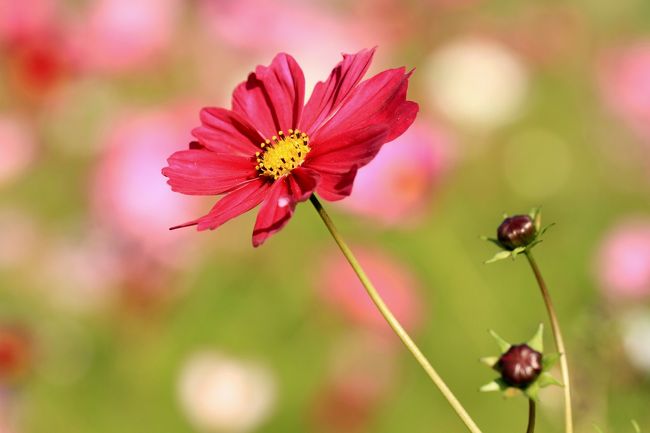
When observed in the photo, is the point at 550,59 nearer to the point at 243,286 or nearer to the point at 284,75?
the point at 243,286

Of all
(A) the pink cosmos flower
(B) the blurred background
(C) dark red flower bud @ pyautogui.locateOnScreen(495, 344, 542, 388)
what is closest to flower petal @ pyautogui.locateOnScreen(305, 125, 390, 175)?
(A) the pink cosmos flower

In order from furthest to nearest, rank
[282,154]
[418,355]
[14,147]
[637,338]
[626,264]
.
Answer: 1. [14,147]
2. [626,264]
3. [637,338]
4. [282,154]
5. [418,355]

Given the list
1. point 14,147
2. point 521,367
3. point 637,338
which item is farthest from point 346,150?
point 14,147

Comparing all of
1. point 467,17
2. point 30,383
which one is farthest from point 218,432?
point 467,17

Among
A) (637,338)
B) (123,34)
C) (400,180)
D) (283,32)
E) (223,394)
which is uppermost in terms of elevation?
(123,34)

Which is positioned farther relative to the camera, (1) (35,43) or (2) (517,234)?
(1) (35,43)

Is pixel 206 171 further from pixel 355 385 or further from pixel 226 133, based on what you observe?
pixel 355 385

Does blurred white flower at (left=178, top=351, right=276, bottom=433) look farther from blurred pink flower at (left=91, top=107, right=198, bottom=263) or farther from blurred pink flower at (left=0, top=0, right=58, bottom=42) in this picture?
blurred pink flower at (left=0, top=0, right=58, bottom=42)
